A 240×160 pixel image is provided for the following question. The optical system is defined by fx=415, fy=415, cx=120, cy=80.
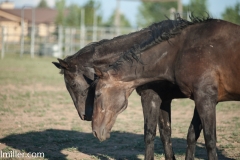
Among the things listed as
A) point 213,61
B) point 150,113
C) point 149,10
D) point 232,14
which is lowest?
point 150,113

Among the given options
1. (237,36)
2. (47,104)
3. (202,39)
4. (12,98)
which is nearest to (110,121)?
(202,39)

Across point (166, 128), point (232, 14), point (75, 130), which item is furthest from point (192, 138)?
point (232, 14)

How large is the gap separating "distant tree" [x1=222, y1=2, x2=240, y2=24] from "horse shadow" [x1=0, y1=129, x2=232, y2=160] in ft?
53.3

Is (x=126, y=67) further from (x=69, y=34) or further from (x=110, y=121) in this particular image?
(x=69, y=34)

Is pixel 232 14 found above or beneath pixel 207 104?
above

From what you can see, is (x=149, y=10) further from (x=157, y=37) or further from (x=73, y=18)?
(x=157, y=37)

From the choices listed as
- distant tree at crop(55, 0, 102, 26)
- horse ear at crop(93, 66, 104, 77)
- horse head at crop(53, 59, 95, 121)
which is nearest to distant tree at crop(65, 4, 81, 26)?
distant tree at crop(55, 0, 102, 26)

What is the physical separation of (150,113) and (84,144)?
2.03m

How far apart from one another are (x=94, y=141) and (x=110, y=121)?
2.59 meters

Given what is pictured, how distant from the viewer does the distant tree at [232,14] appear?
2403cm

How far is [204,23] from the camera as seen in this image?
221 inches

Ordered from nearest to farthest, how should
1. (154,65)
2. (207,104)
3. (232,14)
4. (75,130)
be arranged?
(207,104)
(154,65)
(75,130)
(232,14)

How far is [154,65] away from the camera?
5547 mm

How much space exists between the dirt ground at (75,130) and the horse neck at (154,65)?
172 centimetres
